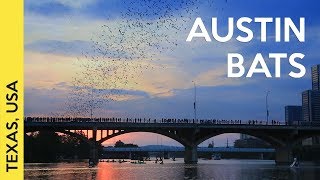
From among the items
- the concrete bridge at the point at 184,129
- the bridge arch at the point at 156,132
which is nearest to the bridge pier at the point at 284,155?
the concrete bridge at the point at 184,129

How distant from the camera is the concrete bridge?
443ft

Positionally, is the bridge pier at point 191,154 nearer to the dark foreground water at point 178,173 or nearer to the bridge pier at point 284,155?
the bridge pier at point 284,155

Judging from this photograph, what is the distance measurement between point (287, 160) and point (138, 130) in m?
41.9

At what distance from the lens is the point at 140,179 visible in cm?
6366

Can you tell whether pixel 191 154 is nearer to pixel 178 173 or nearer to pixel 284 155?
pixel 284 155

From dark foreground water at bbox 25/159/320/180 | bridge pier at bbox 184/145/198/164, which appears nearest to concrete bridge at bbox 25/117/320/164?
bridge pier at bbox 184/145/198/164

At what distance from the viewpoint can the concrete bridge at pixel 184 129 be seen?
13512 cm

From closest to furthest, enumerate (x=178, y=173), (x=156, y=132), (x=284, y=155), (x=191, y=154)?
1. (x=178, y=173)
2. (x=156, y=132)
3. (x=284, y=155)
4. (x=191, y=154)

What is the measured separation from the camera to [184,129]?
140 meters

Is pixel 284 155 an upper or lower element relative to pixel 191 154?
lower

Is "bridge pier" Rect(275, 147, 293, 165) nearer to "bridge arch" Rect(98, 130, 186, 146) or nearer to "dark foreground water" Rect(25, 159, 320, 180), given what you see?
"bridge arch" Rect(98, 130, 186, 146)

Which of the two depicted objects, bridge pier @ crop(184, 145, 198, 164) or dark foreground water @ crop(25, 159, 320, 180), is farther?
bridge pier @ crop(184, 145, 198, 164)

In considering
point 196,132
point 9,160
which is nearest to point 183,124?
point 196,132

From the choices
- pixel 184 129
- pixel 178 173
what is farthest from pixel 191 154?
pixel 178 173
